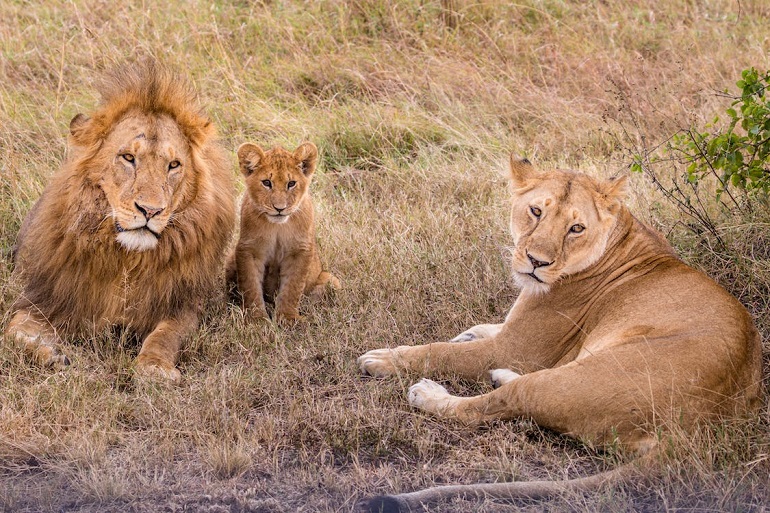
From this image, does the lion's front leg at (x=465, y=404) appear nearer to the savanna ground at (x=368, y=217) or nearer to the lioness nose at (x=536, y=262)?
the savanna ground at (x=368, y=217)

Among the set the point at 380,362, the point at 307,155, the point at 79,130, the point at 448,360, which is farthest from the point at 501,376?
the point at 79,130

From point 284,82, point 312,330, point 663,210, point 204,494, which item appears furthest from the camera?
point 284,82

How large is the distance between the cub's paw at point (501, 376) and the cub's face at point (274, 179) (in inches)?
55.1

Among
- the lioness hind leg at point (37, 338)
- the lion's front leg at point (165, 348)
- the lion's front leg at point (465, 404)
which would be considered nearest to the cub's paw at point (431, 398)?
the lion's front leg at point (465, 404)

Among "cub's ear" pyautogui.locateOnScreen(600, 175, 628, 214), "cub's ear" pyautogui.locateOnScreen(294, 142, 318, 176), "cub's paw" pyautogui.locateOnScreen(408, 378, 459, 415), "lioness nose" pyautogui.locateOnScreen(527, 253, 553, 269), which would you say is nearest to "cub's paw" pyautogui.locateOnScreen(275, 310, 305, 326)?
"cub's ear" pyautogui.locateOnScreen(294, 142, 318, 176)

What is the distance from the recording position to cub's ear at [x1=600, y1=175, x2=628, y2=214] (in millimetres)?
4027

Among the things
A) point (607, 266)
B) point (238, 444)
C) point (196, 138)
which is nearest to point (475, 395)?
point (607, 266)

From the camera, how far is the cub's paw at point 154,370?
4.07 metres

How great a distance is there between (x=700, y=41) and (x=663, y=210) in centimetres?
328

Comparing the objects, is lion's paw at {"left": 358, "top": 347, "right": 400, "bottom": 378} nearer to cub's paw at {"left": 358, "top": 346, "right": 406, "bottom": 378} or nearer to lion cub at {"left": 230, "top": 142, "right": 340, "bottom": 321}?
cub's paw at {"left": 358, "top": 346, "right": 406, "bottom": 378}

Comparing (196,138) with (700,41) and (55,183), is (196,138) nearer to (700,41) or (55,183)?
(55,183)

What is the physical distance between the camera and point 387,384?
3.97 m

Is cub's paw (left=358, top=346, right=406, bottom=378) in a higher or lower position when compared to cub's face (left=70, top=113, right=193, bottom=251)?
lower

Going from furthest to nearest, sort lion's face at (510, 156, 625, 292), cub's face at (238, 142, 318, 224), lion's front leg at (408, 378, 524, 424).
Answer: cub's face at (238, 142, 318, 224) → lion's face at (510, 156, 625, 292) → lion's front leg at (408, 378, 524, 424)
